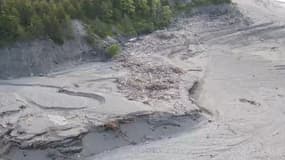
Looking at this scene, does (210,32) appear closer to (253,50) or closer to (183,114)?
(253,50)

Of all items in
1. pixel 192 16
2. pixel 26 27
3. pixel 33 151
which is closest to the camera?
pixel 33 151

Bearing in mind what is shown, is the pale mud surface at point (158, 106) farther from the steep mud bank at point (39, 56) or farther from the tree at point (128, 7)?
the tree at point (128, 7)

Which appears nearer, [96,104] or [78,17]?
[96,104]

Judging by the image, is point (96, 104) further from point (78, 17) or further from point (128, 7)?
point (128, 7)

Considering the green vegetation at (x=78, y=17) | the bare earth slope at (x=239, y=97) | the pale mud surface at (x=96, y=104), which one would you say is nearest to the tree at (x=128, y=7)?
the green vegetation at (x=78, y=17)

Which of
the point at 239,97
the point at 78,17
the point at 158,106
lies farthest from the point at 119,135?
the point at 78,17

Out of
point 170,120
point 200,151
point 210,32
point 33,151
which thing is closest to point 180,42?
point 210,32

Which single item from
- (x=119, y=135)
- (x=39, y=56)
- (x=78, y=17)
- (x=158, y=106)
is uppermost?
(x=78, y=17)
